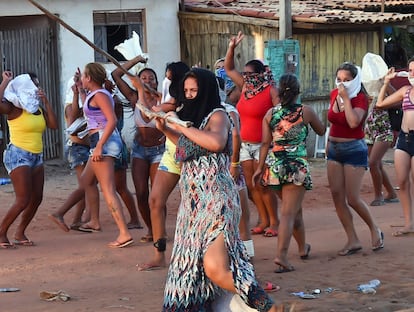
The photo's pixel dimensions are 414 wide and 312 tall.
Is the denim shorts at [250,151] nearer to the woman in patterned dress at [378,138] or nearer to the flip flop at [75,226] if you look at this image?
the flip flop at [75,226]

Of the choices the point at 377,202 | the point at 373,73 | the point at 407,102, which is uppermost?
the point at 373,73

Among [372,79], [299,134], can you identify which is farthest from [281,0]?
[299,134]

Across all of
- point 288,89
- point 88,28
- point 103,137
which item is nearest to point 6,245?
point 103,137

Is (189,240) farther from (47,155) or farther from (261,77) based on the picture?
(47,155)

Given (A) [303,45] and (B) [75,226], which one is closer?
(B) [75,226]

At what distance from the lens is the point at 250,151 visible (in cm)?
968

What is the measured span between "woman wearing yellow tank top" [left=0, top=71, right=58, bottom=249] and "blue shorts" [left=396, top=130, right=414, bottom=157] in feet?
12.2

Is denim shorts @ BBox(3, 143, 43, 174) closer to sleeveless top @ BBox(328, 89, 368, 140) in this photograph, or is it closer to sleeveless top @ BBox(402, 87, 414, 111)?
sleeveless top @ BBox(328, 89, 368, 140)

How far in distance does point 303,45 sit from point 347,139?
787cm

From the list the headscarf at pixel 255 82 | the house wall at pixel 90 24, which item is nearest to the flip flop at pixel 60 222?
the headscarf at pixel 255 82

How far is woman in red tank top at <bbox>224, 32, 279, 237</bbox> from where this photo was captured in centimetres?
946

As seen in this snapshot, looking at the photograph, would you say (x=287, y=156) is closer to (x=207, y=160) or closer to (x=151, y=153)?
(x=151, y=153)

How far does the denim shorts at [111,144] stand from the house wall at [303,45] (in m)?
7.28

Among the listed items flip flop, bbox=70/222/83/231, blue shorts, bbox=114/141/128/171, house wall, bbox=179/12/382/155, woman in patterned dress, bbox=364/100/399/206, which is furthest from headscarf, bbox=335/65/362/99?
house wall, bbox=179/12/382/155
